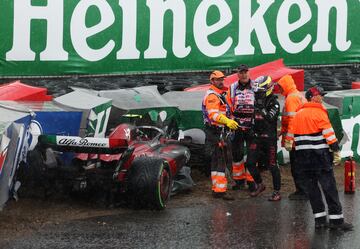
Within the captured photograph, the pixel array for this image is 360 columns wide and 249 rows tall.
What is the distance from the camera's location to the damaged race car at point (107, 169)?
9.09 m

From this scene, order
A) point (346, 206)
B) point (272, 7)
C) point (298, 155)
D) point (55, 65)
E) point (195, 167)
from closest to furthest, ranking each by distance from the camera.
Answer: point (298, 155) < point (346, 206) < point (195, 167) < point (55, 65) < point (272, 7)

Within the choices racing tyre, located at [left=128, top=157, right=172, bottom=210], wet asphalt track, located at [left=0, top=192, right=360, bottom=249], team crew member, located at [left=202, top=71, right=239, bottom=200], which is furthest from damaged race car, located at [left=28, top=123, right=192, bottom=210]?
team crew member, located at [left=202, top=71, right=239, bottom=200]

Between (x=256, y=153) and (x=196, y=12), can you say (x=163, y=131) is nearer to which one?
(x=256, y=153)

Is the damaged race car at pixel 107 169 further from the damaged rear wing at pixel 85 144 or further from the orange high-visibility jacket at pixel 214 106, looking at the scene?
the orange high-visibility jacket at pixel 214 106

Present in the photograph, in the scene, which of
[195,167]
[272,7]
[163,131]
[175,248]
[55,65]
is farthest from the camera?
[272,7]

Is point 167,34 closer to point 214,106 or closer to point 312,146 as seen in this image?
point 214,106

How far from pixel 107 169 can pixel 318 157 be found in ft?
8.04

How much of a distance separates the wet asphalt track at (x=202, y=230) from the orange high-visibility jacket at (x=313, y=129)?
0.95m

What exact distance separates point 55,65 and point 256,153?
5296 millimetres

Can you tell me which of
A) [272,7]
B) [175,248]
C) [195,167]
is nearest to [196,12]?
[272,7]

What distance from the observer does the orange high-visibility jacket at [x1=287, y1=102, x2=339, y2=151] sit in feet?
29.1

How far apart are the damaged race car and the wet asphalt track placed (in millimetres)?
282

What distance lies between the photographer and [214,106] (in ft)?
34.4

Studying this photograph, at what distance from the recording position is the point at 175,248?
8.05 meters
